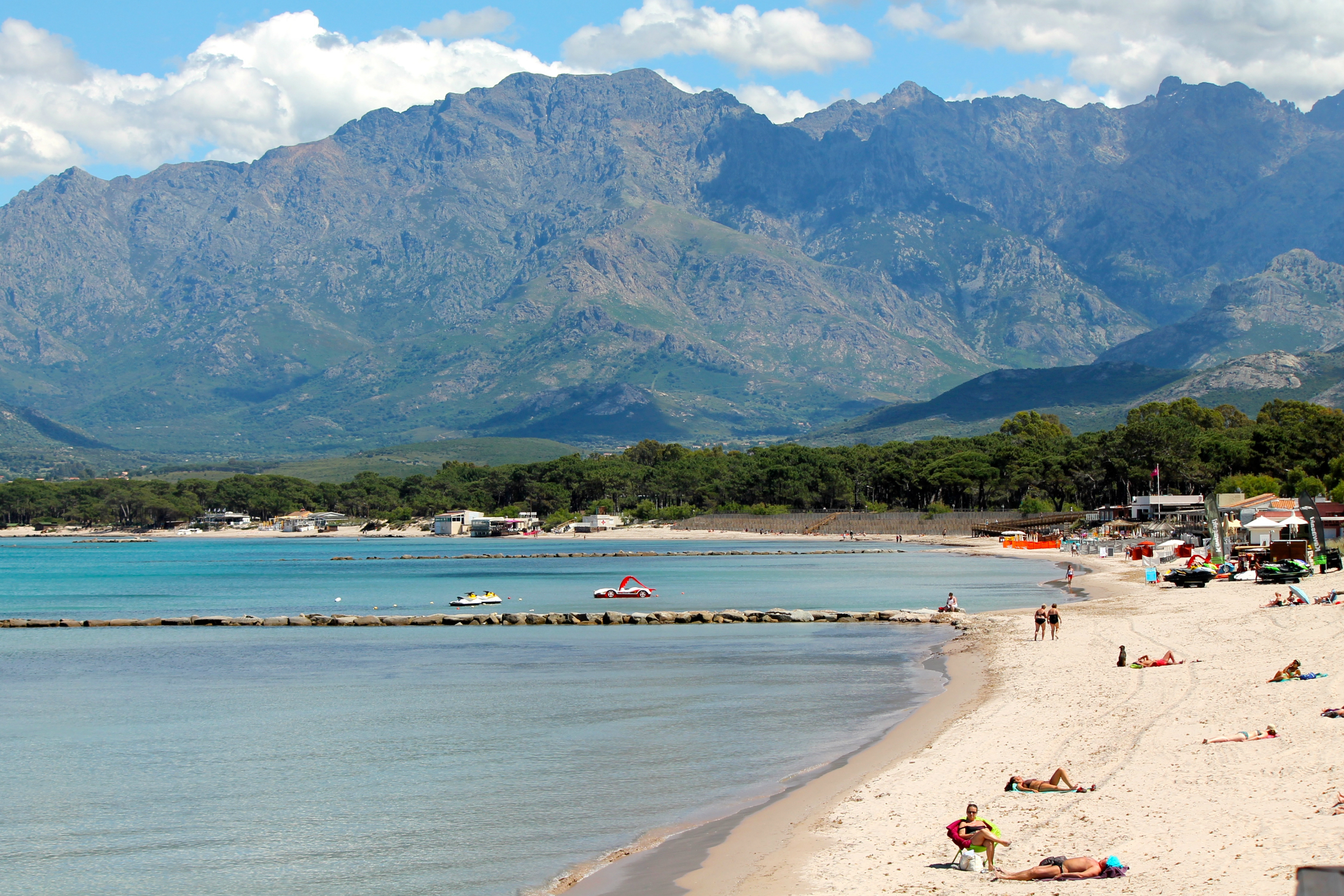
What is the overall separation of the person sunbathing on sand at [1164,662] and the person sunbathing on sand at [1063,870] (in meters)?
19.7

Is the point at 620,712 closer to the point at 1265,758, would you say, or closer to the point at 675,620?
the point at 1265,758

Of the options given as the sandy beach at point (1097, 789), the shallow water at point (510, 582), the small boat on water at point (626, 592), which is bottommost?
the shallow water at point (510, 582)

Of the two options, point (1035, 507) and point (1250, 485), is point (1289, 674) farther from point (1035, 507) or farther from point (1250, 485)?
point (1035, 507)

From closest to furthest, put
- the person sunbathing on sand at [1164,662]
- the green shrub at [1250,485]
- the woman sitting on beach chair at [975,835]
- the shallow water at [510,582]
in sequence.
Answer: the woman sitting on beach chair at [975,835] < the person sunbathing on sand at [1164,662] < the shallow water at [510,582] < the green shrub at [1250,485]

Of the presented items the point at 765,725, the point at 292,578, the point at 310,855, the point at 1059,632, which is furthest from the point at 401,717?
the point at 292,578

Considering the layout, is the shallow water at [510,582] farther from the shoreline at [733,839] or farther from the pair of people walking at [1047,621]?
the shoreline at [733,839]

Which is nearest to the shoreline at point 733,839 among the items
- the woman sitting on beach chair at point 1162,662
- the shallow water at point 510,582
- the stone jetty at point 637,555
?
the woman sitting on beach chair at point 1162,662

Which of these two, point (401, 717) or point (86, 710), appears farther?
point (86, 710)

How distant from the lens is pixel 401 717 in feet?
107

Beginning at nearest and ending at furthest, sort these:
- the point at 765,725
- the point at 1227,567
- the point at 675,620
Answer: the point at 765,725, the point at 675,620, the point at 1227,567

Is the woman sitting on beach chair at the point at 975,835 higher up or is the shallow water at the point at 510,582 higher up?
the woman sitting on beach chair at the point at 975,835

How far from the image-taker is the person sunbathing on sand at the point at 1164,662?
33.1m

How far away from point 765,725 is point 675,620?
101ft

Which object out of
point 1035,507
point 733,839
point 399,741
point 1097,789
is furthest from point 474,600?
point 1035,507
